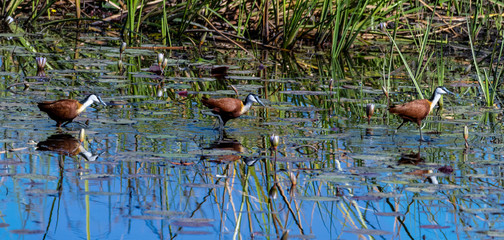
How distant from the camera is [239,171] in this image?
5.02 m

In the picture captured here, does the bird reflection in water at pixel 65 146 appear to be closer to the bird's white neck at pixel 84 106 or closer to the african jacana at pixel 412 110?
the bird's white neck at pixel 84 106

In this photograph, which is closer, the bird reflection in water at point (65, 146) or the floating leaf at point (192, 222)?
the floating leaf at point (192, 222)

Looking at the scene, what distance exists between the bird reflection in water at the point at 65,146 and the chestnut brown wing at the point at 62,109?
0.21 meters

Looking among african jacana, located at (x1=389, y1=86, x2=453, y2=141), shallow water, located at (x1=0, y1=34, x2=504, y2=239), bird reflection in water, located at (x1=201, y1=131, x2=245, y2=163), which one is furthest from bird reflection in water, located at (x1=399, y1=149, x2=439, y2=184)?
bird reflection in water, located at (x1=201, y1=131, x2=245, y2=163)

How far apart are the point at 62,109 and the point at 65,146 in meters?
0.56

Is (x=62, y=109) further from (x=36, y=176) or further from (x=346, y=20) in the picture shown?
(x=346, y=20)

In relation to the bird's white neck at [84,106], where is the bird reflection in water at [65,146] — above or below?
below

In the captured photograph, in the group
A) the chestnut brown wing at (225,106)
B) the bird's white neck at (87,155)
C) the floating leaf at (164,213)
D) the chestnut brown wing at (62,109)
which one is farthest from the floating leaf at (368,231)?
the chestnut brown wing at (62,109)

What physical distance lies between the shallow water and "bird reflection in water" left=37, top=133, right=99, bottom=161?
0.02 meters

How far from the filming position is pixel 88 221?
394 centimetres

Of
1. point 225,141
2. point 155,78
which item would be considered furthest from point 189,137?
point 155,78

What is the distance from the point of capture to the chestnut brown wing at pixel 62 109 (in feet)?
19.6

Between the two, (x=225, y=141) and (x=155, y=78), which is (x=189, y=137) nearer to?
(x=225, y=141)

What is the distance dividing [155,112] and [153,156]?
173 centimetres
